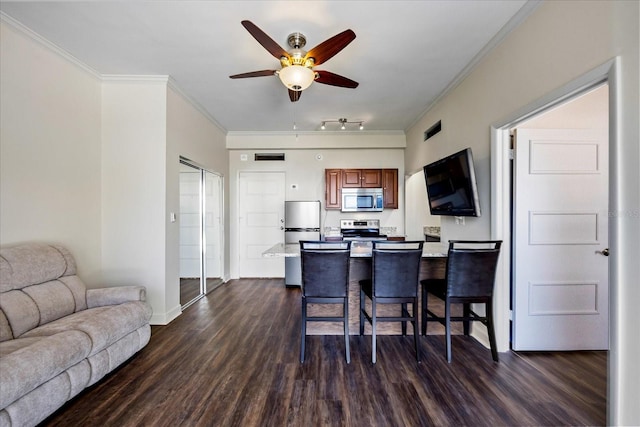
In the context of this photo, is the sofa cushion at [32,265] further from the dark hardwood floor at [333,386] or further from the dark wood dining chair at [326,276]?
the dark wood dining chair at [326,276]

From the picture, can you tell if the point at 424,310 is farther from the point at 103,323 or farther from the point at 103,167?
the point at 103,167

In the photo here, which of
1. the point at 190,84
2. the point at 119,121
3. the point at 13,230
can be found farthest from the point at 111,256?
the point at 190,84

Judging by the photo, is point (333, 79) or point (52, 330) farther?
point (333, 79)

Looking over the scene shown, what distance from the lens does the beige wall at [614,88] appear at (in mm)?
1327

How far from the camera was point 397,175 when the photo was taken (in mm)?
5137

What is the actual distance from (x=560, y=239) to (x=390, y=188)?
2.98 metres

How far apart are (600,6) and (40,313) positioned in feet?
13.8

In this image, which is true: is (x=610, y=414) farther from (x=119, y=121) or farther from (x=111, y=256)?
(x=119, y=121)

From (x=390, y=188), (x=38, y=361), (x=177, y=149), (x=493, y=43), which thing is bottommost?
(x=38, y=361)

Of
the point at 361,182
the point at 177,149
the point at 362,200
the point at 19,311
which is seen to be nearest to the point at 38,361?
the point at 19,311

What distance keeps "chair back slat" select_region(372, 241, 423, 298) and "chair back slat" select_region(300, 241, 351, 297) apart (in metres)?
0.26

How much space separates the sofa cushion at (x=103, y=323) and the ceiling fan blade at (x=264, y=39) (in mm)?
2359

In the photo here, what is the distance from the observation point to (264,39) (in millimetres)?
1846

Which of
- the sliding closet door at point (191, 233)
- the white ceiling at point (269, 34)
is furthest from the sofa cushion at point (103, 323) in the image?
the white ceiling at point (269, 34)
